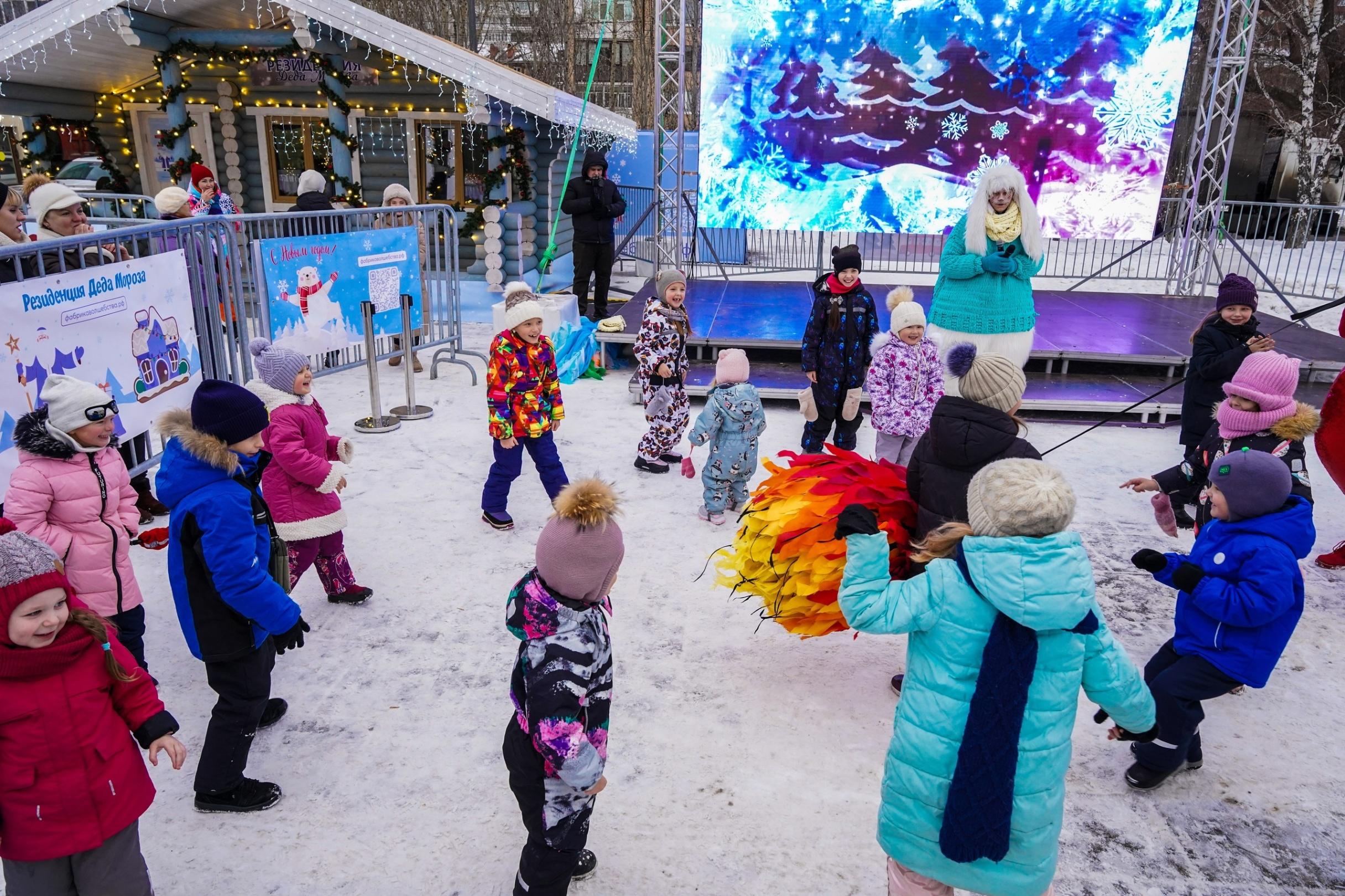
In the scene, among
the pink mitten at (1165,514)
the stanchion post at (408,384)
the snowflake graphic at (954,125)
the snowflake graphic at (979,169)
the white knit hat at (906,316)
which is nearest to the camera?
the pink mitten at (1165,514)

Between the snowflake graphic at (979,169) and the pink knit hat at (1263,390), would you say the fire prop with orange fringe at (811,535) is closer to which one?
the pink knit hat at (1263,390)

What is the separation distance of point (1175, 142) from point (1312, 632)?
2643cm

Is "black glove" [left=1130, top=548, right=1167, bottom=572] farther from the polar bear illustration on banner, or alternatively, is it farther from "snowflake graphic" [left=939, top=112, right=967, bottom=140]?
"snowflake graphic" [left=939, top=112, right=967, bottom=140]

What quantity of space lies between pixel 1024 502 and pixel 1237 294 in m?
4.49

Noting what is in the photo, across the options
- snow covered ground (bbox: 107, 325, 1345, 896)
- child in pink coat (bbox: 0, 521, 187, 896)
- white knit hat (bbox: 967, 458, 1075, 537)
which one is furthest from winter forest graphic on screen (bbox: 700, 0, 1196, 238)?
child in pink coat (bbox: 0, 521, 187, 896)

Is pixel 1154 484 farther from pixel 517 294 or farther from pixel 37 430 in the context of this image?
pixel 37 430

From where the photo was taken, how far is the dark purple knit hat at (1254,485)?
3141 mm

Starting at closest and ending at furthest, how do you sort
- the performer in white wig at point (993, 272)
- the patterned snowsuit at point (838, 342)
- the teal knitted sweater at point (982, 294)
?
the performer in white wig at point (993, 272)
the teal knitted sweater at point (982, 294)
the patterned snowsuit at point (838, 342)

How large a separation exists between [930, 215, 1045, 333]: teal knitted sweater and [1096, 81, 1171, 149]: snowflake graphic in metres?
6.91

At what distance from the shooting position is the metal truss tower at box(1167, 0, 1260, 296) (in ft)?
36.9

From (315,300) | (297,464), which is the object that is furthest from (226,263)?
(297,464)

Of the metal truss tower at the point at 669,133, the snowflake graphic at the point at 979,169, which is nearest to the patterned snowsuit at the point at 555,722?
the metal truss tower at the point at 669,133

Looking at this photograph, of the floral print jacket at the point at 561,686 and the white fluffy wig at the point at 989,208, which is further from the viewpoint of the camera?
the white fluffy wig at the point at 989,208

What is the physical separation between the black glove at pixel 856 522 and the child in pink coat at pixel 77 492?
9.31 ft
